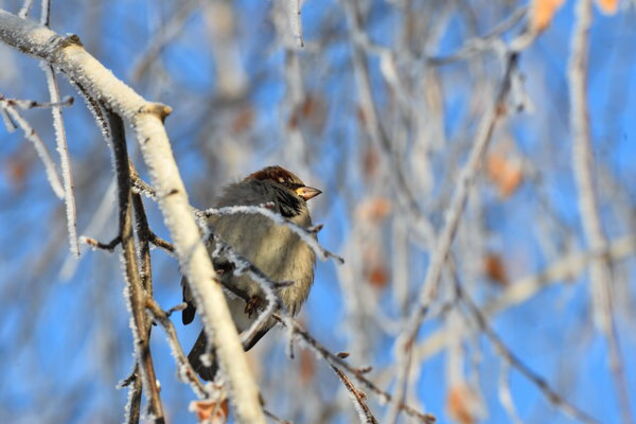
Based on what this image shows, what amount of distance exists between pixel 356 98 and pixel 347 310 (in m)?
1.12

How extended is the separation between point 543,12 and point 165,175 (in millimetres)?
1130

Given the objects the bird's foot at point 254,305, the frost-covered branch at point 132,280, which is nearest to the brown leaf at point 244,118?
the bird's foot at point 254,305

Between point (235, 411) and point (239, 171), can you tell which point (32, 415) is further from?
point (235, 411)

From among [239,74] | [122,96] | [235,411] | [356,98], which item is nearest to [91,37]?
[239,74]

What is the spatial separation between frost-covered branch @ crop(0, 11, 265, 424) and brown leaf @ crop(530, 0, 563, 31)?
1.00 meters

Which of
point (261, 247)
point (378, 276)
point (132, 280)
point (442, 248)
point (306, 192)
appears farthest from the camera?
point (378, 276)

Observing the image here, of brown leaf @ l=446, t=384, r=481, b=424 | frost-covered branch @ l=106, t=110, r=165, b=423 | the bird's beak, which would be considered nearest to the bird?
the bird's beak

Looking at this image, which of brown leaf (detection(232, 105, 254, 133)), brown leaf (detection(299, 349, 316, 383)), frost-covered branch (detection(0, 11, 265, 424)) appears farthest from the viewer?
brown leaf (detection(232, 105, 254, 133))

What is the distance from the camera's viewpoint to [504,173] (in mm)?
3611

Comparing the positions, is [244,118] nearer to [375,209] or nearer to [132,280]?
[375,209]

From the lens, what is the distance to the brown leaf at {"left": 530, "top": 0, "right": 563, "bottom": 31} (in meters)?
1.93

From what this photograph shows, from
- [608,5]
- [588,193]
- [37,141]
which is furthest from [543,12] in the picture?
[37,141]

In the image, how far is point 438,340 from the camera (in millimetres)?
4137

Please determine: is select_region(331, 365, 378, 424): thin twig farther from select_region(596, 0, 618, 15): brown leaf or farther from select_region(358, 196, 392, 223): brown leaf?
select_region(358, 196, 392, 223): brown leaf
